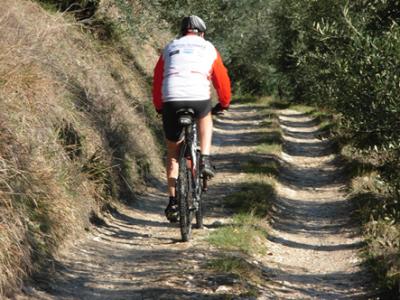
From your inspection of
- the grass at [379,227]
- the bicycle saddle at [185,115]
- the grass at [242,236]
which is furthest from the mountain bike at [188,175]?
the grass at [379,227]

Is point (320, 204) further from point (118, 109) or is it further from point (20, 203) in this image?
point (20, 203)

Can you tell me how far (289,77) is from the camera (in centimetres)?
4081

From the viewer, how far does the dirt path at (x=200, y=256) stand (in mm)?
6449

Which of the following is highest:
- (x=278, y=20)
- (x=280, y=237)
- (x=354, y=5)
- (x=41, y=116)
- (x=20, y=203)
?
(x=278, y=20)

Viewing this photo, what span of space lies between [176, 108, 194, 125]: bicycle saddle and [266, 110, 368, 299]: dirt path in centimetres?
176

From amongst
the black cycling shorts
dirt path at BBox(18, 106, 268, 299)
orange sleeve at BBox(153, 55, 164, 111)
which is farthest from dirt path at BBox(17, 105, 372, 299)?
orange sleeve at BBox(153, 55, 164, 111)

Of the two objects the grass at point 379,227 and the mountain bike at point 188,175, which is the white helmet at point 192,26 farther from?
the grass at point 379,227

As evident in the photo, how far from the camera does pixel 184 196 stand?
8094 mm

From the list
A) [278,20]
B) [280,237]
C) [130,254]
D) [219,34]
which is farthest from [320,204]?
[278,20]

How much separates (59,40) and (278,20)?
27.9 metres

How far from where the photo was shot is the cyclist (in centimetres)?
793

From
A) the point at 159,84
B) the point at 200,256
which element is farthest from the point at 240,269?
the point at 159,84

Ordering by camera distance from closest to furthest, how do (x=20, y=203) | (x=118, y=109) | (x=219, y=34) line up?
(x=20, y=203), (x=118, y=109), (x=219, y=34)

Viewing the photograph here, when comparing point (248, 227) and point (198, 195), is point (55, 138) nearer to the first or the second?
point (198, 195)
